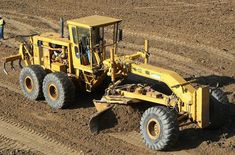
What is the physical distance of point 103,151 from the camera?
10.7m

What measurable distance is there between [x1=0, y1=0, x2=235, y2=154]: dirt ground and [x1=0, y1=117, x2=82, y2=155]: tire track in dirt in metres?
0.17

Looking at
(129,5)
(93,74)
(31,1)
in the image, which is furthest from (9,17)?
(93,74)

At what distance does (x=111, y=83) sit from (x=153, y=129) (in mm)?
2152

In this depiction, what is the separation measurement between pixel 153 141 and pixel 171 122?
0.65 m

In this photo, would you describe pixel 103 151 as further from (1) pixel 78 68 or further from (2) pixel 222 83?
(2) pixel 222 83

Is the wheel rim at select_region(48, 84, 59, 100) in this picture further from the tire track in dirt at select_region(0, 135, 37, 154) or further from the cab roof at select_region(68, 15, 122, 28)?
the tire track in dirt at select_region(0, 135, 37, 154)

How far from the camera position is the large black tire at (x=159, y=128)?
33.6 ft

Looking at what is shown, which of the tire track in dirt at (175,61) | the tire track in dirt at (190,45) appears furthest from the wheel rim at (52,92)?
the tire track in dirt at (190,45)

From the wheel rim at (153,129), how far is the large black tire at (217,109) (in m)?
1.36

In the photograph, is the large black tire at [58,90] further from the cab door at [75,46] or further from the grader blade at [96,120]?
the grader blade at [96,120]

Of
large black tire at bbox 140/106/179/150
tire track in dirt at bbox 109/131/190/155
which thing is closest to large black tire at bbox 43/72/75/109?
tire track in dirt at bbox 109/131/190/155

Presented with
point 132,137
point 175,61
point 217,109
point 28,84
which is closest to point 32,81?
point 28,84

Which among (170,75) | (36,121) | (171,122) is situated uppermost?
(170,75)

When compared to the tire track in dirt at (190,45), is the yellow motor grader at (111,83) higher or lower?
higher
